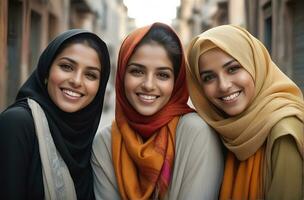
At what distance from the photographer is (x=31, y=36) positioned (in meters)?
8.92

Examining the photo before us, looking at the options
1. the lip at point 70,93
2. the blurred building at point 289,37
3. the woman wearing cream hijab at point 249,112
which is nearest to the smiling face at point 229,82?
the woman wearing cream hijab at point 249,112

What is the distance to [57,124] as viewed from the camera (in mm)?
2600

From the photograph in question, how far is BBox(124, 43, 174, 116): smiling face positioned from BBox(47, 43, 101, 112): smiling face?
0.26 meters

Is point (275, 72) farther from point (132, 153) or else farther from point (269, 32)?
point (269, 32)

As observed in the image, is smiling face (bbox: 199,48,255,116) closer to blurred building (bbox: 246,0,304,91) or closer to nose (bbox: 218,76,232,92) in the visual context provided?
nose (bbox: 218,76,232,92)

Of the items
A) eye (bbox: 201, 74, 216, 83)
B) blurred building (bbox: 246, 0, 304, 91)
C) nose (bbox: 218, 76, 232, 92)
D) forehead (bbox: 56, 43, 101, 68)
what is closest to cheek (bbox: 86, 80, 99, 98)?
forehead (bbox: 56, 43, 101, 68)

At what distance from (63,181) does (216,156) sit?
3.04 feet

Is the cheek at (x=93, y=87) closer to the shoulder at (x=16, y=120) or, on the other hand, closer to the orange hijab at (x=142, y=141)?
the orange hijab at (x=142, y=141)

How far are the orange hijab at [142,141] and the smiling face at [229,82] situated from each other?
0.96ft

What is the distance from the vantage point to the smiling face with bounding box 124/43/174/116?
2664 mm

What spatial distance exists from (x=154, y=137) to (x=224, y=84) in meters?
0.57

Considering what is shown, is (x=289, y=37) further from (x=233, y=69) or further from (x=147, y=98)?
(x=147, y=98)

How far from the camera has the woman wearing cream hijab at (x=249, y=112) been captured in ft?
7.29

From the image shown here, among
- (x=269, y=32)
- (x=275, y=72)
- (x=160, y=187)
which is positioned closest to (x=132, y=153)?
(x=160, y=187)
